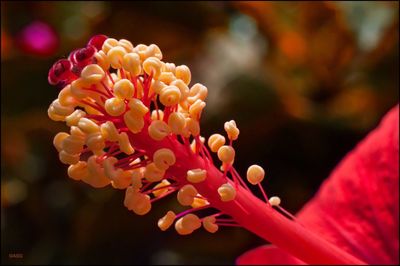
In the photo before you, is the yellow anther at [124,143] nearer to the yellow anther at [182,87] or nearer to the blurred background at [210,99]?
the yellow anther at [182,87]

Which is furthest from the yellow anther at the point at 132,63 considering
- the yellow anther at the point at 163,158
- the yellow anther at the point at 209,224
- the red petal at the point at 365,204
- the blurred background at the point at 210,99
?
the blurred background at the point at 210,99

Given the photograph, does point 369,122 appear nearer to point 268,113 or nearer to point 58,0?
point 268,113

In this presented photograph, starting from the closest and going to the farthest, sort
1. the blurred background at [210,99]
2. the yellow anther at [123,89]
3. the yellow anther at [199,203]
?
the yellow anther at [123,89] → the yellow anther at [199,203] → the blurred background at [210,99]

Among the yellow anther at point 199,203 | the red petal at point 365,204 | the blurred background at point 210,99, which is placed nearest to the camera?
the yellow anther at point 199,203

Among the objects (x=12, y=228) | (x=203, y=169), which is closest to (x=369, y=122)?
(x=203, y=169)

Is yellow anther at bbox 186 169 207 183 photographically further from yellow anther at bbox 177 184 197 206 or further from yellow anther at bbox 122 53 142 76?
yellow anther at bbox 122 53 142 76
